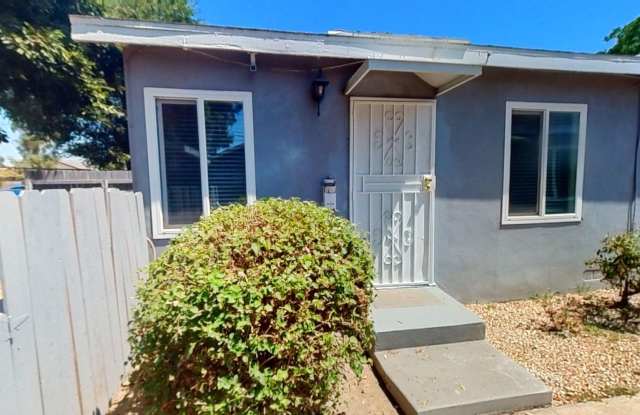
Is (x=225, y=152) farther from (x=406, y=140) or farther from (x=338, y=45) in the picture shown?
(x=406, y=140)

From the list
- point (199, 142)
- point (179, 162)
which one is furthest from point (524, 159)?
point (179, 162)

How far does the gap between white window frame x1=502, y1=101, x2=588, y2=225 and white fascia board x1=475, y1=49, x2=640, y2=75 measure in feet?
1.54

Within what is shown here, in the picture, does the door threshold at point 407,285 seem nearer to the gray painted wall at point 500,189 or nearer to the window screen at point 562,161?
the gray painted wall at point 500,189

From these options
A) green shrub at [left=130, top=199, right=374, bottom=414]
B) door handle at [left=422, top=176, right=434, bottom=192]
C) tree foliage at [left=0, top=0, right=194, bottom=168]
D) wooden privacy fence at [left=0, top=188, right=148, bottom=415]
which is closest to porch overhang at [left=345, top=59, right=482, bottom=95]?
door handle at [left=422, top=176, right=434, bottom=192]

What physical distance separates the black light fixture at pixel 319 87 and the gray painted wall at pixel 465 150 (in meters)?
Answer: 0.08

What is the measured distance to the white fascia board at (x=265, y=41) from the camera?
9.78 feet

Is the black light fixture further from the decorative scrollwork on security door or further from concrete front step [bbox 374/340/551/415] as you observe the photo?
concrete front step [bbox 374/340/551/415]

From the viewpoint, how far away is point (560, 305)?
427cm

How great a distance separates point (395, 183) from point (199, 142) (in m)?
2.47

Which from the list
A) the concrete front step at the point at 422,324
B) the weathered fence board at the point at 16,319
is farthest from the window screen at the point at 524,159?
the weathered fence board at the point at 16,319

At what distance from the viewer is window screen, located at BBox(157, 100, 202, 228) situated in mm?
3463

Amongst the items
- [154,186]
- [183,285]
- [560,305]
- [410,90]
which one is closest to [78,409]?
[183,285]

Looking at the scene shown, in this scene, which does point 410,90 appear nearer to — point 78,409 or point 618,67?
point 618,67

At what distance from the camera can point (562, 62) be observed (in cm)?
399
